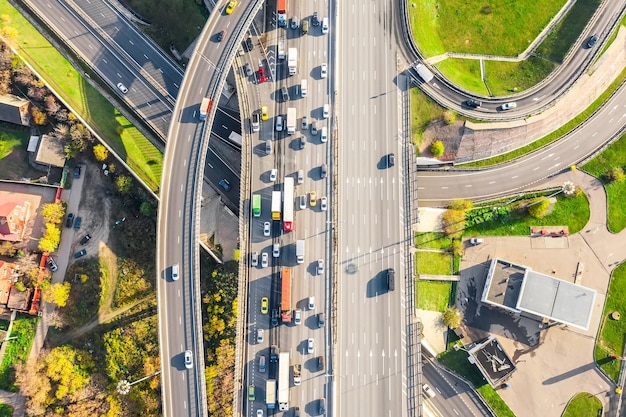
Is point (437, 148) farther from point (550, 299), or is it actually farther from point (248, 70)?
point (248, 70)

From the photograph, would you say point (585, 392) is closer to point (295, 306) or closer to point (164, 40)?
point (295, 306)

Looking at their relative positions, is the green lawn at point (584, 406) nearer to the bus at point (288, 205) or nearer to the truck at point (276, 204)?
the bus at point (288, 205)

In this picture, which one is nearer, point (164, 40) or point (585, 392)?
point (585, 392)

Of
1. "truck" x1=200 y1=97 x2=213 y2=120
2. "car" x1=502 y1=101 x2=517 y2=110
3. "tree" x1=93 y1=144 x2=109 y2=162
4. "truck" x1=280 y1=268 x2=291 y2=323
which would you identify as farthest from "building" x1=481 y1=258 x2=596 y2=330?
"tree" x1=93 y1=144 x2=109 y2=162

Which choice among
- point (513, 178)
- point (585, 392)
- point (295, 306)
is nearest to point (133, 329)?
point (295, 306)

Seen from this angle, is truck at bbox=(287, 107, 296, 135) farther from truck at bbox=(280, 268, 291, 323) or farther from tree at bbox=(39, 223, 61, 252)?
tree at bbox=(39, 223, 61, 252)

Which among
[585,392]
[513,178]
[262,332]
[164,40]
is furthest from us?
[164,40]

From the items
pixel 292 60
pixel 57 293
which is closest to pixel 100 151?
pixel 57 293
